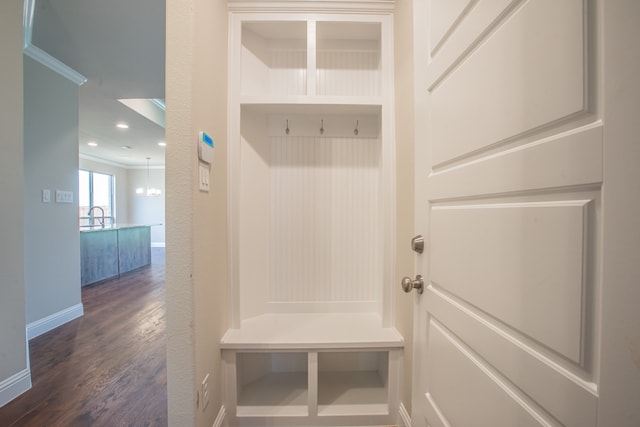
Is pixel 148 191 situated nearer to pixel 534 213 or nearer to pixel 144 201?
pixel 144 201

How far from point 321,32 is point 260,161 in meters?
0.94

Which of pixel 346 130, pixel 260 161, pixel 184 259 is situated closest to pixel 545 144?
pixel 184 259

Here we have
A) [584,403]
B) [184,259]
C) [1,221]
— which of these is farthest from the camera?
[1,221]

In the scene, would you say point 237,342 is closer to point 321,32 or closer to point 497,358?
point 497,358

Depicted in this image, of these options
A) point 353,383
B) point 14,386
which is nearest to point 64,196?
point 14,386

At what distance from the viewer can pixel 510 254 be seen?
53cm

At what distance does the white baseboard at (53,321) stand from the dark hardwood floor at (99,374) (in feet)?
0.19

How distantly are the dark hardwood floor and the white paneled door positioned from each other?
5.80 ft

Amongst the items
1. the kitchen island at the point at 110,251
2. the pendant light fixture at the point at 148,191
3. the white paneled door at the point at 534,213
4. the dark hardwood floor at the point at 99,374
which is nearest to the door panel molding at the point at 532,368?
the white paneled door at the point at 534,213

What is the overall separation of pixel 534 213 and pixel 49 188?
3.71 m

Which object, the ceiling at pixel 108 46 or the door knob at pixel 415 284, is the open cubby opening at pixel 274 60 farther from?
the door knob at pixel 415 284

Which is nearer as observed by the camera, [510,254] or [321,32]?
[510,254]

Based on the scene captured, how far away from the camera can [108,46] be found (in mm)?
2068

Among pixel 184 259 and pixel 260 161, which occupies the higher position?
pixel 260 161
